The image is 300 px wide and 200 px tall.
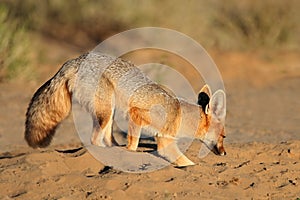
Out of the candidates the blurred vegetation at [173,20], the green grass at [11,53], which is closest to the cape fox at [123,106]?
the green grass at [11,53]

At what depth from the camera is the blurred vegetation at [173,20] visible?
1722cm

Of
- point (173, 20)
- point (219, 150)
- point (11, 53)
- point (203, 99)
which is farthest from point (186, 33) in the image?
point (219, 150)

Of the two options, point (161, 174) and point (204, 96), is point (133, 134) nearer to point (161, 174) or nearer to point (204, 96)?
point (161, 174)

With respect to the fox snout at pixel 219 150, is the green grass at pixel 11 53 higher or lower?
higher

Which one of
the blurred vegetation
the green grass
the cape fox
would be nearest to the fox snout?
the cape fox

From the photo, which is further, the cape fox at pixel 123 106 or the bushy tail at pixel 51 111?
the bushy tail at pixel 51 111

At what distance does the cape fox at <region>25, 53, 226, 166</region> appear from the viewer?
23.3 feet

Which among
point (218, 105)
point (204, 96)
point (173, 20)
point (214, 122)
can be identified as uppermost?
point (173, 20)

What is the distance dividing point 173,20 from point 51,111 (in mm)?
10875

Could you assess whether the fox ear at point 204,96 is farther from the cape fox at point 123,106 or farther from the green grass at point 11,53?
the green grass at point 11,53

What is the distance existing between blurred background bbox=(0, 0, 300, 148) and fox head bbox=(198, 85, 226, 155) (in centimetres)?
473

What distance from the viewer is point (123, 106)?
718 centimetres

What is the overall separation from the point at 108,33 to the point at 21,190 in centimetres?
1220

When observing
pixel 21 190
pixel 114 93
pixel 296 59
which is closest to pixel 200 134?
pixel 114 93
